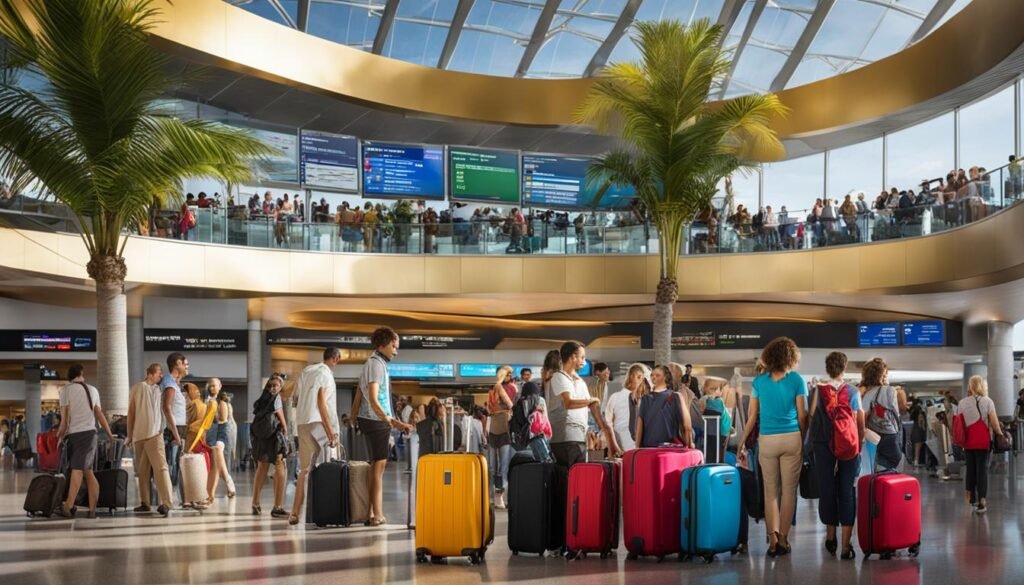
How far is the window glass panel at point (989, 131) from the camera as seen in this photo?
25984 mm

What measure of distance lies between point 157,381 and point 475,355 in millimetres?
19575

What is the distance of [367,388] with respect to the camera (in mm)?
10938

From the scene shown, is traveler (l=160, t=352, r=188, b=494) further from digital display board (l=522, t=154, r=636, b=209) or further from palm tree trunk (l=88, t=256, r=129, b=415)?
digital display board (l=522, t=154, r=636, b=209)

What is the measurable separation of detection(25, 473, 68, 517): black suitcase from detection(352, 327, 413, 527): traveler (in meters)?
4.21

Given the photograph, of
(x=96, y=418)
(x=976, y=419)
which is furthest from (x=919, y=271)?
(x=96, y=418)

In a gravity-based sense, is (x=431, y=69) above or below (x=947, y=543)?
above

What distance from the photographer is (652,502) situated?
894 cm

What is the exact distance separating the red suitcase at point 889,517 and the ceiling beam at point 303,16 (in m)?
25.8

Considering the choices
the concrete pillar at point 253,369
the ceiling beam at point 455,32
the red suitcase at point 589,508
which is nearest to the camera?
the red suitcase at point 589,508

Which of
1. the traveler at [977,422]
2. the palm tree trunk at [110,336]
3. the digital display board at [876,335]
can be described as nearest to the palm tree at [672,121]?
the digital display board at [876,335]

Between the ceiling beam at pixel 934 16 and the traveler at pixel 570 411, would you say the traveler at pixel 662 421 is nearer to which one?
the traveler at pixel 570 411

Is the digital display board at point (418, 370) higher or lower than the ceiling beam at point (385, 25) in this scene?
lower

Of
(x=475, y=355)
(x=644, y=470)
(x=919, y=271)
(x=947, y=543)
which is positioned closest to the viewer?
(x=644, y=470)

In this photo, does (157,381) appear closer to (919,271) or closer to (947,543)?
(947,543)
